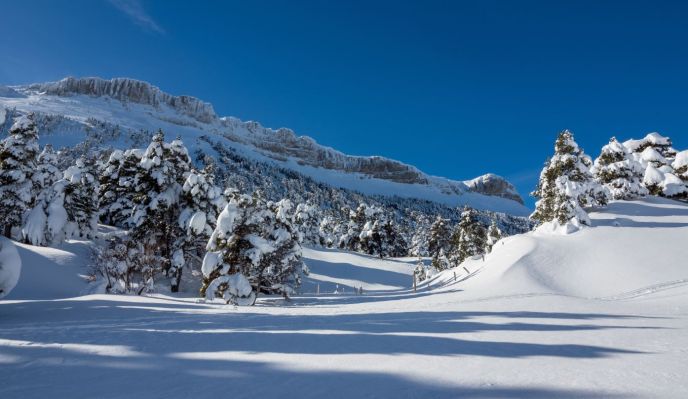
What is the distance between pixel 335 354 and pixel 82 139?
18527cm

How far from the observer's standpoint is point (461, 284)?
87.0 feet

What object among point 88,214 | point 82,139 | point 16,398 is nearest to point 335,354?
point 16,398

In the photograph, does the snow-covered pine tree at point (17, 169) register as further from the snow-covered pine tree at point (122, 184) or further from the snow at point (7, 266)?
the snow at point (7, 266)

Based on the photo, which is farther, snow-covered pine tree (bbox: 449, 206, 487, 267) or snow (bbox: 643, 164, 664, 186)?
snow-covered pine tree (bbox: 449, 206, 487, 267)

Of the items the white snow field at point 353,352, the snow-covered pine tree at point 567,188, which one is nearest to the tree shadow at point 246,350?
the white snow field at point 353,352

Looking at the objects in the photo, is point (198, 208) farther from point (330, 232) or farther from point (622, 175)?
point (330, 232)

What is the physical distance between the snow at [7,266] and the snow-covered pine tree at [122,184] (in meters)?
17.7

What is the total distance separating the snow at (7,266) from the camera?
1166 cm

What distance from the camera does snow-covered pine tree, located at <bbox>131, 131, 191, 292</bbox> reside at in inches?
1097

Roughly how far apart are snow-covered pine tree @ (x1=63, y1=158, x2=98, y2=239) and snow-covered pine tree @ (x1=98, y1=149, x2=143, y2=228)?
55.7 inches

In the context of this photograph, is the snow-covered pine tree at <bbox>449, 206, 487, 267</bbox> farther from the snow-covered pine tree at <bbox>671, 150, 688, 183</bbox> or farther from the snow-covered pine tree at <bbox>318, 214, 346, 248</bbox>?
the snow-covered pine tree at <bbox>318, 214, 346, 248</bbox>

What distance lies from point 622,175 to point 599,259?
49.2 ft

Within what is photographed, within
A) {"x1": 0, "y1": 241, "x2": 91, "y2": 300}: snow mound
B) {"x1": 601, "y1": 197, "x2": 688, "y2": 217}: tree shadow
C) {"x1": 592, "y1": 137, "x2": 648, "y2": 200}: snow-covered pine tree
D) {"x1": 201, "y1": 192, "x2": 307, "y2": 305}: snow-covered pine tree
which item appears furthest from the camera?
{"x1": 592, "y1": 137, "x2": 648, "y2": 200}: snow-covered pine tree

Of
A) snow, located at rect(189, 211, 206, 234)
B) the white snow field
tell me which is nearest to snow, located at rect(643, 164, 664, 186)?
the white snow field
